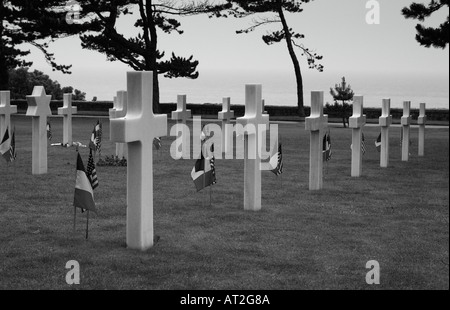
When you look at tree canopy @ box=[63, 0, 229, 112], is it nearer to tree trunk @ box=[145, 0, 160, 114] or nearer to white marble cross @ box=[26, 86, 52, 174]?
tree trunk @ box=[145, 0, 160, 114]

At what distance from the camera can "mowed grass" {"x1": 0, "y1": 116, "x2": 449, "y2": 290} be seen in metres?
7.35

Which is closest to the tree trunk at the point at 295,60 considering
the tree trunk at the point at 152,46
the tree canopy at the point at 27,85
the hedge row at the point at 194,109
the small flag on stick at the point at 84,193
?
the hedge row at the point at 194,109

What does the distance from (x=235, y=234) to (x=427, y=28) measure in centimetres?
1222

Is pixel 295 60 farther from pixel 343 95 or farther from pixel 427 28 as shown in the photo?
pixel 427 28

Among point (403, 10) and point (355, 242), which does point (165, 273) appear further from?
point (403, 10)

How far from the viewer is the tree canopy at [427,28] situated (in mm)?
19513

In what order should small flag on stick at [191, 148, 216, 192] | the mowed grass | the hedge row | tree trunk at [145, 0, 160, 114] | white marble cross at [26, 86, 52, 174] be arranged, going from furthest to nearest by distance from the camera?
the hedge row < tree trunk at [145, 0, 160, 114] < white marble cross at [26, 86, 52, 174] < small flag on stick at [191, 148, 216, 192] < the mowed grass

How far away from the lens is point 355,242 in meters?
8.99

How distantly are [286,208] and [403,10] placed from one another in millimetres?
11019

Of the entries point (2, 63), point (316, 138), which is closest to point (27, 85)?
point (2, 63)

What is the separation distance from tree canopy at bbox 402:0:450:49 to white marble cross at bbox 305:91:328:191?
6702mm

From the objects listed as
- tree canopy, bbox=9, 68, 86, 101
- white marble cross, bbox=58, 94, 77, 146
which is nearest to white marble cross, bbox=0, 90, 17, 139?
white marble cross, bbox=58, 94, 77, 146

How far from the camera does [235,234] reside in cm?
934

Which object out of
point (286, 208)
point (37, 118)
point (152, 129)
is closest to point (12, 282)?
point (152, 129)
